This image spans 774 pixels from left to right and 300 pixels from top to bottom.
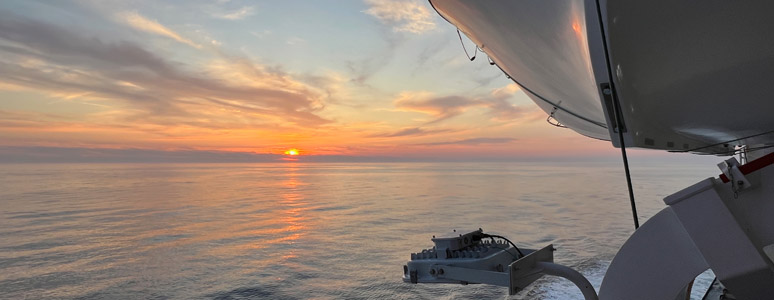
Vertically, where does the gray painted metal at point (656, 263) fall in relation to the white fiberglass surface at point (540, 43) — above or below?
below

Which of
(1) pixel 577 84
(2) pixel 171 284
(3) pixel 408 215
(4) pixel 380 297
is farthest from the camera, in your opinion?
(3) pixel 408 215

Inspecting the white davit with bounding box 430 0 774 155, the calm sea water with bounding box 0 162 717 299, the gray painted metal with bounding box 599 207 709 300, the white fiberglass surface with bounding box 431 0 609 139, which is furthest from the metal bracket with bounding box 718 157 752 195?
the calm sea water with bounding box 0 162 717 299

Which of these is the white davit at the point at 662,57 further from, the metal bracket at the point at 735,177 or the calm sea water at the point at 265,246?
the calm sea water at the point at 265,246

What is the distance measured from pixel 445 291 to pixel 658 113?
5997mm

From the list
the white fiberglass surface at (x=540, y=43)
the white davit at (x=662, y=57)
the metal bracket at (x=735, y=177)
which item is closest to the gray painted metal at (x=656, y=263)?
the metal bracket at (x=735, y=177)

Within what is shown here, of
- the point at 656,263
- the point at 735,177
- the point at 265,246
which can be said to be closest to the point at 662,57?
the point at 735,177

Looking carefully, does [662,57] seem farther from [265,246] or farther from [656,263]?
[265,246]

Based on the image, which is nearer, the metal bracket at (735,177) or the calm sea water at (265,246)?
the metal bracket at (735,177)

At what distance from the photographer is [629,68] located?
318 cm

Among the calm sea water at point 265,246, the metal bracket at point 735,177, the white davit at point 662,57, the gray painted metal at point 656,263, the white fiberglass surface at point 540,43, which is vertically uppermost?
the white fiberglass surface at point 540,43

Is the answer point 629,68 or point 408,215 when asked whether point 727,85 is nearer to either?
point 629,68

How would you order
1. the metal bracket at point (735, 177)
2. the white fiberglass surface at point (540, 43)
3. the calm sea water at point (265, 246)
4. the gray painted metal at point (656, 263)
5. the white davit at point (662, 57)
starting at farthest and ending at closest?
the calm sea water at point (265, 246) → the white fiberglass surface at point (540, 43) → the gray painted metal at point (656, 263) → the metal bracket at point (735, 177) → the white davit at point (662, 57)

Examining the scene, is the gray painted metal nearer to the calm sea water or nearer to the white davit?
the white davit

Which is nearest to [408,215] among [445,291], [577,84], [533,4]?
[445,291]
